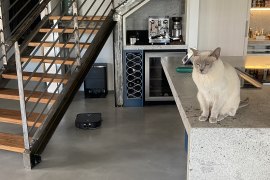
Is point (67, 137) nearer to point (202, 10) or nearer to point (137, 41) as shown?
point (137, 41)

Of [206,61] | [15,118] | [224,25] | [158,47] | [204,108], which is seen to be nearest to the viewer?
[206,61]

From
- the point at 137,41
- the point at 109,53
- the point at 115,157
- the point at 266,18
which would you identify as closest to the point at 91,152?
the point at 115,157

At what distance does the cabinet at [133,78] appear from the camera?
16.2 feet

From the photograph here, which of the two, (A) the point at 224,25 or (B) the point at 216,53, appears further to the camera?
(A) the point at 224,25

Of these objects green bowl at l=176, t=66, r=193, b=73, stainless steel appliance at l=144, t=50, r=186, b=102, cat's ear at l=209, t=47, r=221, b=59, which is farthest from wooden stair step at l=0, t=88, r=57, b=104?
cat's ear at l=209, t=47, r=221, b=59

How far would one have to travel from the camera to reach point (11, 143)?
3.39 meters

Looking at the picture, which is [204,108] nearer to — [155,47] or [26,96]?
[26,96]

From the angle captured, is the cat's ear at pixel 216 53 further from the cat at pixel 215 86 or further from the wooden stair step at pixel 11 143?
the wooden stair step at pixel 11 143

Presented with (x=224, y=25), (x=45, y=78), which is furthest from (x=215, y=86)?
(x=224, y=25)

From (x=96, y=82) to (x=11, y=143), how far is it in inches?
92.7

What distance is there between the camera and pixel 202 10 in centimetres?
472

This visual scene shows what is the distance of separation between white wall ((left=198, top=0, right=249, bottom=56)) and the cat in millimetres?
3340

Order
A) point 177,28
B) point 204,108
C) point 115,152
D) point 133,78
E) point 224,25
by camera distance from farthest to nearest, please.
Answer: point 177,28 → point 133,78 → point 224,25 → point 115,152 → point 204,108

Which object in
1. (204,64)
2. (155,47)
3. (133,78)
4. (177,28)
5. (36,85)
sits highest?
(177,28)
